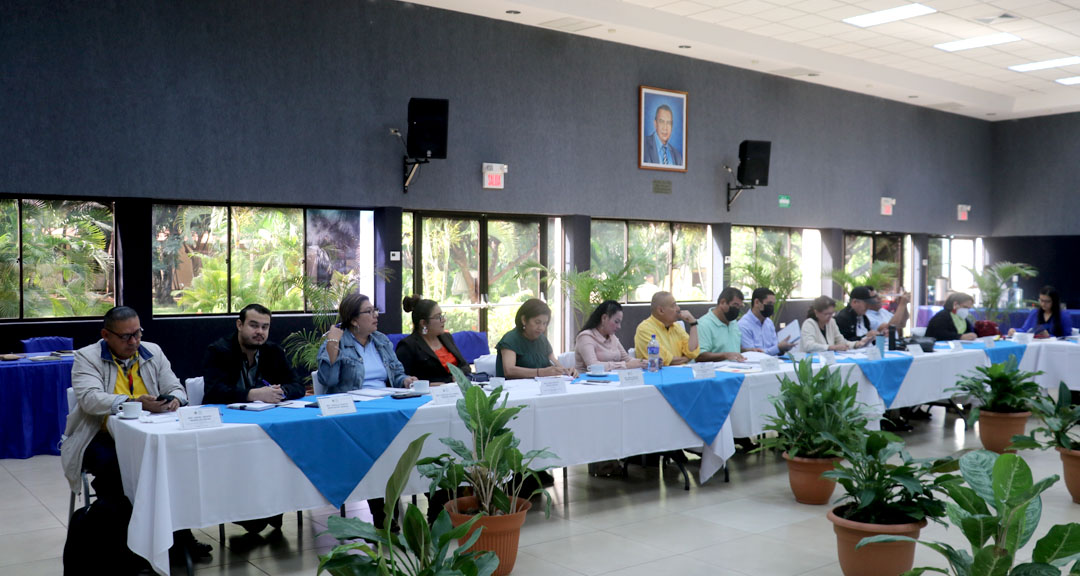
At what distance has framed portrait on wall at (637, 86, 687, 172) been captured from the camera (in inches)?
438

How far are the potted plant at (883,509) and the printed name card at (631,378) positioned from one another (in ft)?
5.38

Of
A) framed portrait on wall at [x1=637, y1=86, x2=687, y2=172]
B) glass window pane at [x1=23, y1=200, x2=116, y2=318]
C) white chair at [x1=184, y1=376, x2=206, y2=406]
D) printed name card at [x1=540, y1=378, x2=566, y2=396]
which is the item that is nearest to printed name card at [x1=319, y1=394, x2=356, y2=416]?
white chair at [x1=184, y1=376, x2=206, y2=406]

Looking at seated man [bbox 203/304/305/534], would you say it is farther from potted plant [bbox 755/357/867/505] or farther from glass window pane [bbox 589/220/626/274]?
glass window pane [bbox 589/220/626/274]

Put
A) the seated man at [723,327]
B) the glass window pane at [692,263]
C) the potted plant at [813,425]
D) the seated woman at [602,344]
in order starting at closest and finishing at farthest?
the potted plant at [813,425], the seated woman at [602,344], the seated man at [723,327], the glass window pane at [692,263]

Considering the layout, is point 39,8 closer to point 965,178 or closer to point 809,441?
point 809,441

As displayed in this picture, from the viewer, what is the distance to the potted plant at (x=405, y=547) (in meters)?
2.76

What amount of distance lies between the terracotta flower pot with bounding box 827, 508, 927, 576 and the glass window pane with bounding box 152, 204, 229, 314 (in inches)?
253

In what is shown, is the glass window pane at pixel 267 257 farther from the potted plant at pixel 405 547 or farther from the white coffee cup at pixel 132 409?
the potted plant at pixel 405 547

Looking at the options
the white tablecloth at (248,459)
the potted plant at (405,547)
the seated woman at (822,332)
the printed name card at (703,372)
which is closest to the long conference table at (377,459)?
the white tablecloth at (248,459)

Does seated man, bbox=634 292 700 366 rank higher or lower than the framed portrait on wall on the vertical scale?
lower

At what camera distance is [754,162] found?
39.0ft

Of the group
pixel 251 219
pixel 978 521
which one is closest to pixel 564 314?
Answer: pixel 251 219

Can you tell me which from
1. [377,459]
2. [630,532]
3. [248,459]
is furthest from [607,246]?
[248,459]

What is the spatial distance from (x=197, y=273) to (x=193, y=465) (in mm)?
4933
